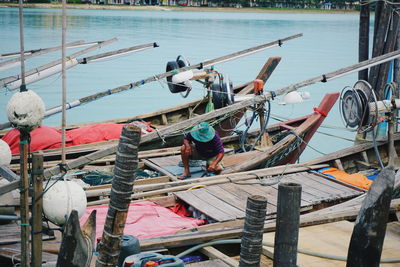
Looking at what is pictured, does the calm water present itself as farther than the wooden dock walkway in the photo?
Yes

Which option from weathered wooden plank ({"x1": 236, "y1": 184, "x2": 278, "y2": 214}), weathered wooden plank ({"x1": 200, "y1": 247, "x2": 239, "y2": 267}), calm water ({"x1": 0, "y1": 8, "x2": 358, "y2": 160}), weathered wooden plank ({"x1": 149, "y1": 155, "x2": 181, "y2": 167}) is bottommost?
calm water ({"x1": 0, "y1": 8, "x2": 358, "y2": 160})

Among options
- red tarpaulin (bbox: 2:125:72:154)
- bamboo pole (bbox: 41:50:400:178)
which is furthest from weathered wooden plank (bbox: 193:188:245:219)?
red tarpaulin (bbox: 2:125:72:154)

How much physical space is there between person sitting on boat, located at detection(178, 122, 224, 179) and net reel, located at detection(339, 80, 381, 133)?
212 cm

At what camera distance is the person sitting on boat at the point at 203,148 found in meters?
8.53

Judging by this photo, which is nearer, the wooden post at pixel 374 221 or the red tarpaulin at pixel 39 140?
the wooden post at pixel 374 221

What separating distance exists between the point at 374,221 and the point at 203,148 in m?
4.28

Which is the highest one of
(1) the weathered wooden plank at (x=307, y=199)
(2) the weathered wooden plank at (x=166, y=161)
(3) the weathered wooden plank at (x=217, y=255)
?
(3) the weathered wooden plank at (x=217, y=255)

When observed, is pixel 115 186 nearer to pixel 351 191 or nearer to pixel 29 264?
pixel 29 264

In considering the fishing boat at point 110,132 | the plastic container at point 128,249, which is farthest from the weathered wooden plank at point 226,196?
the plastic container at point 128,249

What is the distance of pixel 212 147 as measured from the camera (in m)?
8.66

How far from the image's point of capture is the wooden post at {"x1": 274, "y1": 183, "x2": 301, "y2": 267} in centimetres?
441

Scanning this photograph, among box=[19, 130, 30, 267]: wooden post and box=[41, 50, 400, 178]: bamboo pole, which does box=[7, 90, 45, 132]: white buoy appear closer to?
box=[19, 130, 30, 267]: wooden post

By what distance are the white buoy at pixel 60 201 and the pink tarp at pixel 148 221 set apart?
61.4 inches

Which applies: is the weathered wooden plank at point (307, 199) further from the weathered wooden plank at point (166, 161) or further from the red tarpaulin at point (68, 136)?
the red tarpaulin at point (68, 136)
